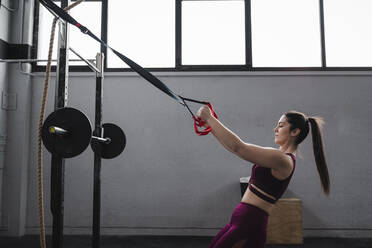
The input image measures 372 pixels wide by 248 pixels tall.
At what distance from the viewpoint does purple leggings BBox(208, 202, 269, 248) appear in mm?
1320

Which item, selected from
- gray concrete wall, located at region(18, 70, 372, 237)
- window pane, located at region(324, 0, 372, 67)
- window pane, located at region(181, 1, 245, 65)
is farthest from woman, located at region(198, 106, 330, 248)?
window pane, located at region(324, 0, 372, 67)

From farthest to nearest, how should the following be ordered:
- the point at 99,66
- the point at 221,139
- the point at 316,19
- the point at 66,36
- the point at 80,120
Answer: the point at 316,19 < the point at 99,66 < the point at 66,36 < the point at 80,120 < the point at 221,139

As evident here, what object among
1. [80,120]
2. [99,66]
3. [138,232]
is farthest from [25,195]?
[80,120]

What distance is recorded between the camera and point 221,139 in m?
1.31

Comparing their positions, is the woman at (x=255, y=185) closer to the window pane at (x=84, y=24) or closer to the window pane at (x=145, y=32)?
the window pane at (x=145, y=32)

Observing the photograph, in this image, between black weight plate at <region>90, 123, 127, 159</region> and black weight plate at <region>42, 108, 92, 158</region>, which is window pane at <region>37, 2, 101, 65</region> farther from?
black weight plate at <region>42, 108, 92, 158</region>

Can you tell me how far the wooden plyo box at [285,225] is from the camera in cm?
331

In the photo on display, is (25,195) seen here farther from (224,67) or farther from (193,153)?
(224,67)

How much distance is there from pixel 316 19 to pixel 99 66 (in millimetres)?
3099

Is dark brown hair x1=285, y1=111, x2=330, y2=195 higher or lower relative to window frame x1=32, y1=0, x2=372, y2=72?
lower

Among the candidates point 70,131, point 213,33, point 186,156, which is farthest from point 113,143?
point 213,33

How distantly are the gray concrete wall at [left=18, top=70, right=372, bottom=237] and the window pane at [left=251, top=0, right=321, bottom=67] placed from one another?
0.92 feet

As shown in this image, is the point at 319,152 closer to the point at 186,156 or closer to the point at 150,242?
the point at 186,156

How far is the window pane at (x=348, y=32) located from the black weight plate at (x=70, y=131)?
3.52 m
